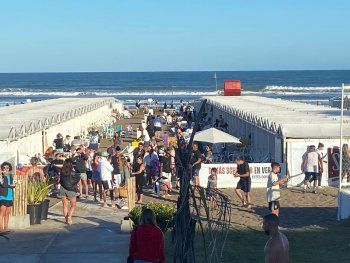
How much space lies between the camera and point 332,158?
19.4 metres

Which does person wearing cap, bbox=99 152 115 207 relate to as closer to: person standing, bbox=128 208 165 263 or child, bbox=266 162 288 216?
child, bbox=266 162 288 216

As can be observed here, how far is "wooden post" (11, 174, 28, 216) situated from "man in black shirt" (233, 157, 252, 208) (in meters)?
4.84

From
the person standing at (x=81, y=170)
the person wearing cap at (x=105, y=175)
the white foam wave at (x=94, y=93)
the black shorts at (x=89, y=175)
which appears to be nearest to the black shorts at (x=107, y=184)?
the person wearing cap at (x=105, y=175)

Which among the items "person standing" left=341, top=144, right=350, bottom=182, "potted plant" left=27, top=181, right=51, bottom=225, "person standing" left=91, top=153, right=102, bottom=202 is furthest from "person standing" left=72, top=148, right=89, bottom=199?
"person standing" left=341, top=144, right=350, bottom=182

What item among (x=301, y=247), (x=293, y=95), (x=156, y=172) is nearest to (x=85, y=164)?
(x=156, y=172)

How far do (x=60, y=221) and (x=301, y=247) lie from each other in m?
4.99

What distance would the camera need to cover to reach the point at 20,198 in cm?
1324

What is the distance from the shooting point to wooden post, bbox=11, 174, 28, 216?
13.2 m

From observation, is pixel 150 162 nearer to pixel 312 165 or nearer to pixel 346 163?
pixel 312 165

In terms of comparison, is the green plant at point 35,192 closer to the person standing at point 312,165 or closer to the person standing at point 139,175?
the person standing at point 139,175

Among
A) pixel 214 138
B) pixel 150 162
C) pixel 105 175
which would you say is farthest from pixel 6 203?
pixel 214 138

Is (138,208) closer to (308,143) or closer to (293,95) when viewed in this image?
(308,143)

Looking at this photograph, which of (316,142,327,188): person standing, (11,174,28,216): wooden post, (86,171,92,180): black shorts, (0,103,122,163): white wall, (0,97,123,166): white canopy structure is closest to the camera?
(11,174,28,216): wooden post

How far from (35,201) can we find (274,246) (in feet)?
26.4
